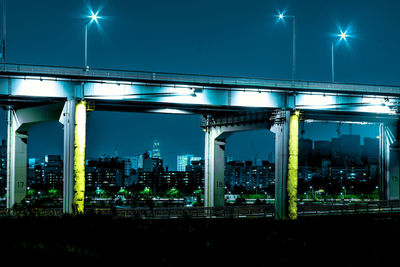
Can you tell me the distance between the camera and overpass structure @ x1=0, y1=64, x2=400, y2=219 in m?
42.4

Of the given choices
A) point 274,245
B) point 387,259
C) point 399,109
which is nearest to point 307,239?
point 274,245

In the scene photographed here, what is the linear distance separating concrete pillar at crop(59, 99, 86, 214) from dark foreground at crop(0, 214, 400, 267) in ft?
73.2

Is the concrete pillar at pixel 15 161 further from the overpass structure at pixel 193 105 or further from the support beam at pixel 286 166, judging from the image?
the support beam at pixel 286 166

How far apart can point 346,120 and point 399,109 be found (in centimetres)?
755

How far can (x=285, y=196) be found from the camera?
4844cm

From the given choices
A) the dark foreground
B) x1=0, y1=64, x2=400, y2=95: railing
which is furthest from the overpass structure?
the dark foreground

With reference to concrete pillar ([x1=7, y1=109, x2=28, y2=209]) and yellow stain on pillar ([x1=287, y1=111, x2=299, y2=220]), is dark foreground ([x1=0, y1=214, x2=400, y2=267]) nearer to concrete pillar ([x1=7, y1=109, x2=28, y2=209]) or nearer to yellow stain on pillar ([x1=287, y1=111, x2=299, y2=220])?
yellow stain on pillar ([x1=287, y1=111, x2=299, y2=220])

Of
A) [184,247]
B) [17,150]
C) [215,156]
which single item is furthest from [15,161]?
[184,247]

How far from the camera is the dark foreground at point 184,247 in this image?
12945 mm

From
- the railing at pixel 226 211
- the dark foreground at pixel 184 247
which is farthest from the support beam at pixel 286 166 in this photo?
the dark foreground at pixel 184 247

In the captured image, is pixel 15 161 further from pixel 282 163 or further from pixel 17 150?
pixel 282 163

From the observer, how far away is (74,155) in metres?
42.3

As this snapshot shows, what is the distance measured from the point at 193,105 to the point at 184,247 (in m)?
33.1

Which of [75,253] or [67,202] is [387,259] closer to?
[75,253]
